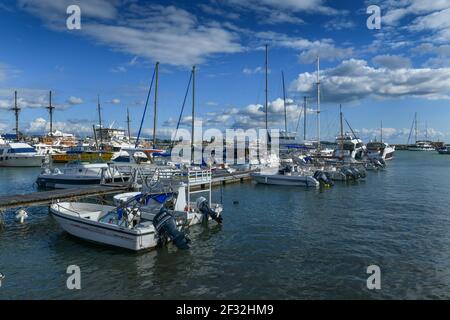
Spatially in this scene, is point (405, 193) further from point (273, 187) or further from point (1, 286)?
point (1, 286)

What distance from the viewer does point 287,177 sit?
4500 cm

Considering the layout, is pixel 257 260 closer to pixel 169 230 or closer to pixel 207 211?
pixel 169 230

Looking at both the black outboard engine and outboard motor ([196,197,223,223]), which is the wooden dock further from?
the black outboard engine

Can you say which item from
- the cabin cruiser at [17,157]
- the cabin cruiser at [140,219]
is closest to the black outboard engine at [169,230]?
the cabin cruiser at [140,219]

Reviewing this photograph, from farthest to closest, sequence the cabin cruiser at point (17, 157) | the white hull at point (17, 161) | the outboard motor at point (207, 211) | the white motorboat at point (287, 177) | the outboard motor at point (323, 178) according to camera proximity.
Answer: the cabin cruiser at point (17, 157) → the white hull at point (17, 161) → the outboard motor at point (323, 178) → the white motorboat at point (287, 177) → the outboard motor at point (207, 211)

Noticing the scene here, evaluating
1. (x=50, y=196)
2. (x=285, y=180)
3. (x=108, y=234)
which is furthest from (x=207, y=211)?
(x=285, y=180)

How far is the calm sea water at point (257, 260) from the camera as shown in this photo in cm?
1336

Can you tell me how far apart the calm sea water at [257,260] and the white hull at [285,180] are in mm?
15619

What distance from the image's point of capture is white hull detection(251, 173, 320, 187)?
43403 millimetres

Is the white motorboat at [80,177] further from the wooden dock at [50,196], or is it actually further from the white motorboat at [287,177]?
the white motorboat at [287,177]

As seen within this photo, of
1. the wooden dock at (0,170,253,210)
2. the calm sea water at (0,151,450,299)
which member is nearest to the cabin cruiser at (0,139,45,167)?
the wooden dock at (0,170,253,210)

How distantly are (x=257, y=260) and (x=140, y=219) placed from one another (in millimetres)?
7574

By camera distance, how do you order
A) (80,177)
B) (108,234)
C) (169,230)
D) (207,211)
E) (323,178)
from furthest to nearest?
→ 1. (323,178)
2. (80,177)
3. (207,211)
4. (108,234)
5. (169,230)
